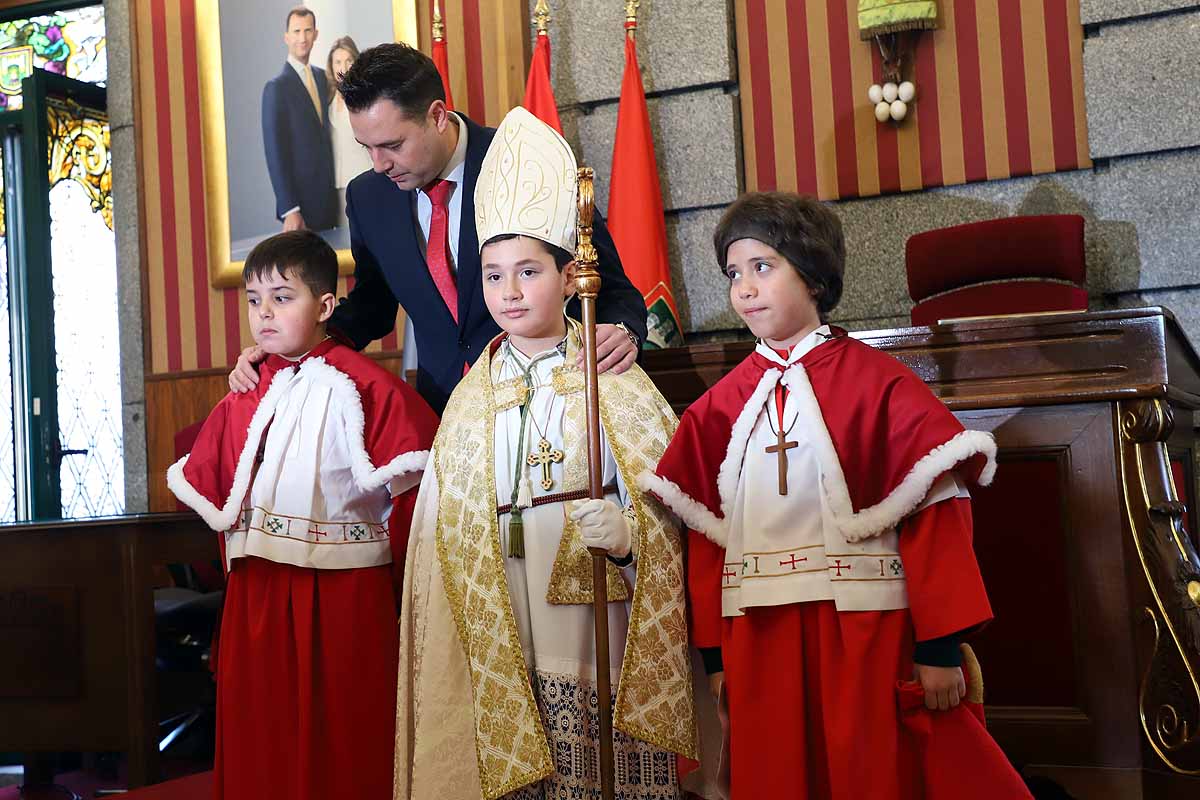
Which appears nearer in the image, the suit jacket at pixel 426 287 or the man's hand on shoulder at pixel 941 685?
the man's hand on shoulder at pixel 941 685

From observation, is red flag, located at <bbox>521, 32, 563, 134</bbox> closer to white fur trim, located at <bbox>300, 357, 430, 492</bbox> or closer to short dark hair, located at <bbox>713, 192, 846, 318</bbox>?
white fur trim, located at <bbox>300, 357, 430, 492</bbox>

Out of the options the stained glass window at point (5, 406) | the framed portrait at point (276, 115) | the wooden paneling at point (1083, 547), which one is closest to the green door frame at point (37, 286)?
the stained glass window at point (5, 406)

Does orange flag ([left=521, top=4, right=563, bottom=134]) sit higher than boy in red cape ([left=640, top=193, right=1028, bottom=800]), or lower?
higher

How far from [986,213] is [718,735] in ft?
9.19

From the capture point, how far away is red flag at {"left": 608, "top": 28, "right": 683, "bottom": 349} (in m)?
4.42

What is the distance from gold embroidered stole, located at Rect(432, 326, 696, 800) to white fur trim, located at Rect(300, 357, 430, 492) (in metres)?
0.09

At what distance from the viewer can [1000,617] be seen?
102 inches

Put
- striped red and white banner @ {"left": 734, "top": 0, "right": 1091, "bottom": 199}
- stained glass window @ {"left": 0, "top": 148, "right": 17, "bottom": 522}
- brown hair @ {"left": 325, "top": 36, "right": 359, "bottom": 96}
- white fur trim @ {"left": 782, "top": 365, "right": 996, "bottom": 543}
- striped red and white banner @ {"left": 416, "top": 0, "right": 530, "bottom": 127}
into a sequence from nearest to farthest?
1. white fur trim @ {"left": 782, "top": 365, "right": 996, "bottom": 543}
2. striped red and white banner @ {"left": 734, "top": 0, "right": 1091, "bottom": 199}
3. striped red and white banner @ {"left": 416, "top": 0, "right": 530, "bottom": 127}
4. brown hair @ {"left": 325, "top": 36, "right": 359, "bottom": 96}
5. stained glass window @ {"left": 0, "top": 148, "right": 17, "bottom": 522}

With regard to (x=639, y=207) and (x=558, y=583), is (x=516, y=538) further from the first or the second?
(x=639, y=207)

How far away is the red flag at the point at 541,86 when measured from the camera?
4.46 m

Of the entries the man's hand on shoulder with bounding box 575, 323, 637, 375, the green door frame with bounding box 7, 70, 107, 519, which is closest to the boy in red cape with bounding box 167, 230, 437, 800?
the man's hand on shoulder with bounding box 575, 323, 637, 375

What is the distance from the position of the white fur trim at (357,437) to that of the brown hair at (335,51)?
303 centimetres

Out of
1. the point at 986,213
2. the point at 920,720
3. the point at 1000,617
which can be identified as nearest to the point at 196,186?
the point at 986,213

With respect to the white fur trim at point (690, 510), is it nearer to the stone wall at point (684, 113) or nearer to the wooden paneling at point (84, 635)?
the wooden paneling at point (84, 635)
